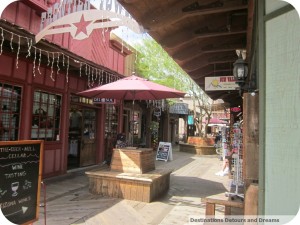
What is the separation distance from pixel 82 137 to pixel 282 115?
9.05 m

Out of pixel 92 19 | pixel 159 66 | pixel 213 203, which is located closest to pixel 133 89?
pixel 92 19

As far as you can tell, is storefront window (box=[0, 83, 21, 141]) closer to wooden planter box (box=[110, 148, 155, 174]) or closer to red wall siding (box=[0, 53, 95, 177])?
red wall siding (box=[0, 53, 95, 177])

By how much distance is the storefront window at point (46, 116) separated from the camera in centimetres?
824

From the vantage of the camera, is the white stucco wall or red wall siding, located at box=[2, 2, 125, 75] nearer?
the white stucco wall

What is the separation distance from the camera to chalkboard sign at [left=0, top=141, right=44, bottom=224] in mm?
3430

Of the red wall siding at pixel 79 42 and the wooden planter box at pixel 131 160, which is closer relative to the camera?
the wooden planter box at pixel 131 160

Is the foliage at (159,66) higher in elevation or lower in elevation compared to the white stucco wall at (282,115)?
higher

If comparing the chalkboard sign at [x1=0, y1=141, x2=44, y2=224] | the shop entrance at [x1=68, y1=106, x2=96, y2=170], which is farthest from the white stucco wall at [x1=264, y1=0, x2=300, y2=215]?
the shop entrance at [x1=68, y1=106, x2=96, y2=170]

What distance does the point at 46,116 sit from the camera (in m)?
8.68

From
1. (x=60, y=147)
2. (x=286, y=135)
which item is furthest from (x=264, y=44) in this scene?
(x=60, y=147)

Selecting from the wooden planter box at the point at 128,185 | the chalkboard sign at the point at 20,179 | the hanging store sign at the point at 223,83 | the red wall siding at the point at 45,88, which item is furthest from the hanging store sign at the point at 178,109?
the chalkboard sign at the point at 20,179

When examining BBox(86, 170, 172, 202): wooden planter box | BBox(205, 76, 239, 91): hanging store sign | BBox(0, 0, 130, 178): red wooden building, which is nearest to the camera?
BBox(86, 170, 172, 202): wooden planter box

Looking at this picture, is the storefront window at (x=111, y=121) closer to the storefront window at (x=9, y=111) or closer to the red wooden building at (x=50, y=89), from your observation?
the red wooden building at (x=50, y=89)

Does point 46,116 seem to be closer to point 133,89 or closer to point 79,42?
point 79,42
